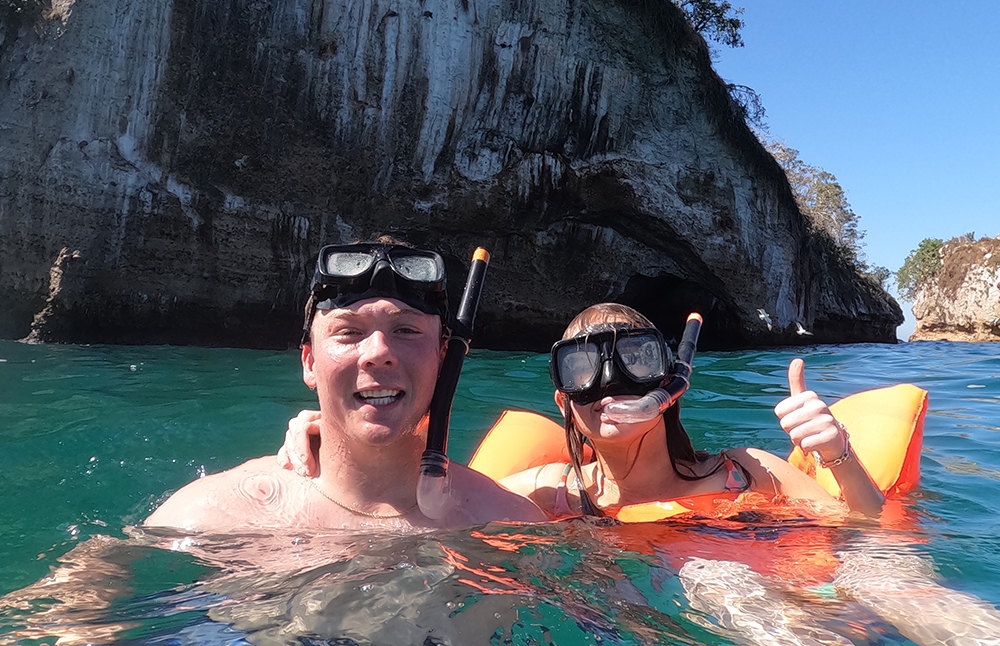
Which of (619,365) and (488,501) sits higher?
(619,365)

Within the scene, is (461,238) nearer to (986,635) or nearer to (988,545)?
(988,545)

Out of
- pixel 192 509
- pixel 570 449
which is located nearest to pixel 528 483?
pixel 570 449

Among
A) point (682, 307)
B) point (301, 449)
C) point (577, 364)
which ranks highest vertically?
point (682, 307)

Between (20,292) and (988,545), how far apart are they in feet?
34.0

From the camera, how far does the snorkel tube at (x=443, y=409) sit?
176 cm

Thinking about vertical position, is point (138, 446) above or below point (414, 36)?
below

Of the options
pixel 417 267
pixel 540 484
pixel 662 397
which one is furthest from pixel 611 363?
pixel 417 267

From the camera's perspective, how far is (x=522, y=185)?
1042cm

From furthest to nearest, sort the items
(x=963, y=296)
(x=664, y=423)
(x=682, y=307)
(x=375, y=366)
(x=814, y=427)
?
(x=963, y=296) → (x=682, y=307) → (x=664, y=423) → (x=814, y=427) → (x=375, y=366)

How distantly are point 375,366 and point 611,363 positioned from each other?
1.07 metres

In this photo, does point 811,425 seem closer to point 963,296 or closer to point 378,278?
point 378,278

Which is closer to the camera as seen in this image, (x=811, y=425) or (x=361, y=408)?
(x=361, y=408)

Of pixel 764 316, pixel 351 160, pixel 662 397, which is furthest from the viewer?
pixel 764 316

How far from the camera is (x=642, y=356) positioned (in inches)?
101
